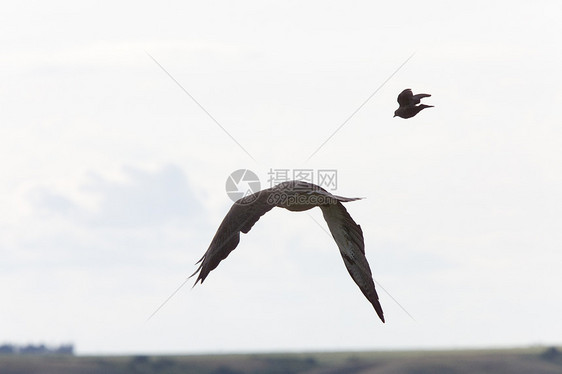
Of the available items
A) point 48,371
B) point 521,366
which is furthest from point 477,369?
point 48,371

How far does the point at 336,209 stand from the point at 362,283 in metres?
1.37

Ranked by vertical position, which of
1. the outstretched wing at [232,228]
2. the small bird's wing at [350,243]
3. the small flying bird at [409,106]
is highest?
the small flying bird at [409,106]

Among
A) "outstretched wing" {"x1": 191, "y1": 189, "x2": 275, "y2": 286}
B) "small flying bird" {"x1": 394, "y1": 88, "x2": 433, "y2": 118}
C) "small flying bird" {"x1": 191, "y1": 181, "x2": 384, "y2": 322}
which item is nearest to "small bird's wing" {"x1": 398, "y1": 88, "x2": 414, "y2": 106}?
"small flying bird" {"x1": 394, "y1": 88, "x2": 433, "y2": 118}

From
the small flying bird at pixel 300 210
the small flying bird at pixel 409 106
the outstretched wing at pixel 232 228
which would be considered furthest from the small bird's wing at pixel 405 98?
the outstretched wing at pixel 232 228

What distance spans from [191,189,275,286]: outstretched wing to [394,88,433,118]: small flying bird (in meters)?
3.29

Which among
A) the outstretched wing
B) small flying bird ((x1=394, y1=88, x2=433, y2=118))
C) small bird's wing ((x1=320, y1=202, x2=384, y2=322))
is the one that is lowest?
the outstretched wing

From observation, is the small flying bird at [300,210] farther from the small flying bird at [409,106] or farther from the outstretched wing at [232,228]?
the small flying bird at [409,106]

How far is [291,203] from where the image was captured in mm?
16875

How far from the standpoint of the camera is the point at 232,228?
610 inches

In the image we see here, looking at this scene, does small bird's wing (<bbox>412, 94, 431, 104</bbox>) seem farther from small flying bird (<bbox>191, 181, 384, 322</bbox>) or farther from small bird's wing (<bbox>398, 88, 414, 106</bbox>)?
small flying bird (<bbox>191, 181, 384, 322</bbox>)

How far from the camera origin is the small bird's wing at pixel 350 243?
18.1 metres

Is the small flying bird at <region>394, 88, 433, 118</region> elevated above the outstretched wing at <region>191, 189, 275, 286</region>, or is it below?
above

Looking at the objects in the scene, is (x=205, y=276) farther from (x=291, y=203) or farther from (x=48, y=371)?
(x=48, y=371)

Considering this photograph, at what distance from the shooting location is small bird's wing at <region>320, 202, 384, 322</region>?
18111 mm
